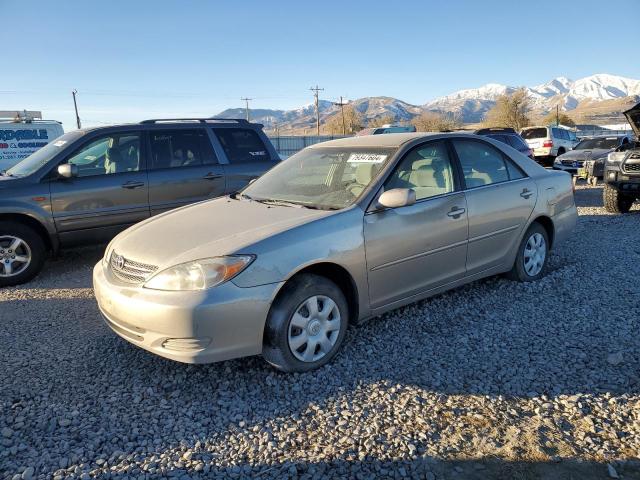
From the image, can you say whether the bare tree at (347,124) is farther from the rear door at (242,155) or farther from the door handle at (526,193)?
the door handle at (526,193)

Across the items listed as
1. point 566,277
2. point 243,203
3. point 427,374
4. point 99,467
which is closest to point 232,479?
point 99,467

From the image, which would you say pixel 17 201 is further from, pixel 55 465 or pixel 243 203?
pixel 55 465

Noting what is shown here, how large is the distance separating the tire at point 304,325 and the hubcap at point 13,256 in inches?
152

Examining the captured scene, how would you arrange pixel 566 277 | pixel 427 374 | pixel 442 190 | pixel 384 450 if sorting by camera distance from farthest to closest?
pixel 566 277 < pixel 442 190 < pixel 427 374 < pixel 384 450

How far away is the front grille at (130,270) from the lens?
10.5ft

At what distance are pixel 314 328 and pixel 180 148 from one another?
417 centimetres

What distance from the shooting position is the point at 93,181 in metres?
5.96

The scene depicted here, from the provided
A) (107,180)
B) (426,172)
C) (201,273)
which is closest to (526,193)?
(426,172)

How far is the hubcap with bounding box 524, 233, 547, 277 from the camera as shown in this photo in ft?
16.5

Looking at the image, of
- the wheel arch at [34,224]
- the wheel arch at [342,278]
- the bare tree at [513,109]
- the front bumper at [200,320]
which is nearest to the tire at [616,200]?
the wheel arch at [342,278]

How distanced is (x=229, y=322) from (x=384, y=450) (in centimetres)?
115

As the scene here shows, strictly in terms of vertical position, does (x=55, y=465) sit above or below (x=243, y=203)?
below

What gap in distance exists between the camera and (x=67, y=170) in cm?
562


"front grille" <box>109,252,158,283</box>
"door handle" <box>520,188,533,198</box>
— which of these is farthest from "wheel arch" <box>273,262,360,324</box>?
"door handle" <box>520,188,533,198</box>
